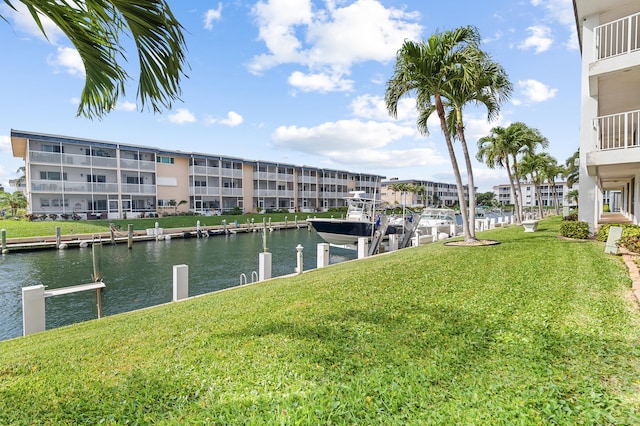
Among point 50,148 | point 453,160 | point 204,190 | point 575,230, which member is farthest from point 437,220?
point 50,148

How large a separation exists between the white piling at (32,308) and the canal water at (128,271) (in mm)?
2796

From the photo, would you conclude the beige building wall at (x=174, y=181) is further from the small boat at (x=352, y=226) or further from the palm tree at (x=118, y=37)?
the palm tree at (x=118, y=37)

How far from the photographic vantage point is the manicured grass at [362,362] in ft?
9.89

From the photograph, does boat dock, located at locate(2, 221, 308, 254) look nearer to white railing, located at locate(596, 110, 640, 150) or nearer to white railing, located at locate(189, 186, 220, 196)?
white railing, located at locate(189, 186, 220, 196)

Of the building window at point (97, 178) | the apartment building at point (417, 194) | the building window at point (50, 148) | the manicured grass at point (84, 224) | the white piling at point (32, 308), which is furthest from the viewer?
the apartment building at point (417, 194)

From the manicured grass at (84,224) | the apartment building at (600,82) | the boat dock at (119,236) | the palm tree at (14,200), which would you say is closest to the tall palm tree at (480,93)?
the apartment building at (600,82)

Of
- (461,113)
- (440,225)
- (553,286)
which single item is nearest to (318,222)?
(440,225)

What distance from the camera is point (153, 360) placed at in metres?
4.37

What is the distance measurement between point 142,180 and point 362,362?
1832 inches

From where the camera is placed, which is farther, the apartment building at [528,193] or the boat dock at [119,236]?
the apartment building at [528,193]

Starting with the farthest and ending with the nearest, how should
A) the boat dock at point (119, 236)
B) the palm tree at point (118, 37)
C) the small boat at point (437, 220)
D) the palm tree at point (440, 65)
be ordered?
the small boat at point (437, 220) → the boat dock at point (119, 236) → the palm tree at point (440, 65) → the palm tree at point (118, 37)

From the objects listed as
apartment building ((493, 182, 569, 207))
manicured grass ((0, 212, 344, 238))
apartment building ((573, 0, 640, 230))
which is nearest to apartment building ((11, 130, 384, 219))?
manicured grass ((0, 212, 344, 238))

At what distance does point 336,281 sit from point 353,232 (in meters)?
16.2

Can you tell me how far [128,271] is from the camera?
19.1 meters
